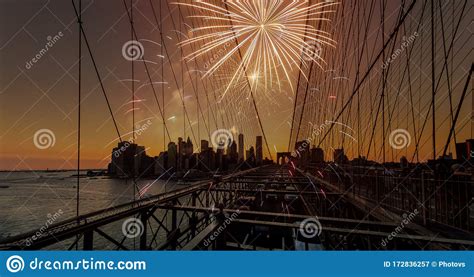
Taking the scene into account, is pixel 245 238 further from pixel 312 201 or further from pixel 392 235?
pixel 392 235

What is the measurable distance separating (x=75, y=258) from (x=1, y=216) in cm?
6106

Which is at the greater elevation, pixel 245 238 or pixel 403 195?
pixel 403 195

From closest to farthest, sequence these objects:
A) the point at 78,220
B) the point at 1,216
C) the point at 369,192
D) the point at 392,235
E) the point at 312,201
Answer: the point at 78,220
the point at 392,235
the point at 369,192
the point at 312,201
the point at 1,216

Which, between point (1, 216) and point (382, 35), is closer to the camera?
point (382, 35)

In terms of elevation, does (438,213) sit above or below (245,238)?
above

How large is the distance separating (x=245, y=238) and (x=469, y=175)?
11.5m

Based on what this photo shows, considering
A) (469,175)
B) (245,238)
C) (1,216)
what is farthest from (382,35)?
(1,216)

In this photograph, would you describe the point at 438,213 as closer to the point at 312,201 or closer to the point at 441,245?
the point at 441,245

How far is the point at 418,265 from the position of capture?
4305mm

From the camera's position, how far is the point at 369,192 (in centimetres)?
1002

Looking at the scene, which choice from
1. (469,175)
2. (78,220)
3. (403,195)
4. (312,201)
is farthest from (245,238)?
(78,220)

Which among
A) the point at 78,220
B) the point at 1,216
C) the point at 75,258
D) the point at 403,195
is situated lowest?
the point at 1,216

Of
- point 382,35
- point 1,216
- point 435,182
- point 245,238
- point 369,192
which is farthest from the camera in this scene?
point 1,216

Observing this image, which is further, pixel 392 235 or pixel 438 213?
pixel 438 213
